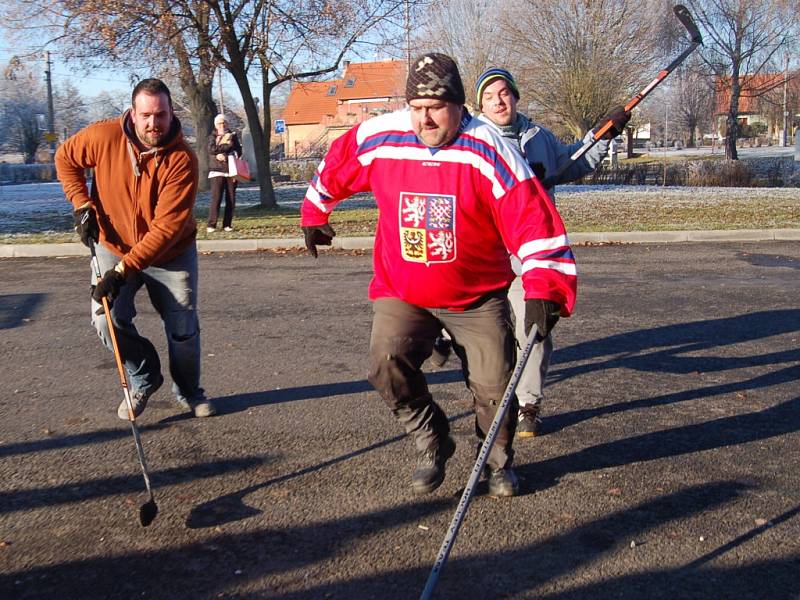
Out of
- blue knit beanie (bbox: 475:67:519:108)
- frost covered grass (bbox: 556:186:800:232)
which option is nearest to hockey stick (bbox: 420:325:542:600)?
blue knit beanie (bbox: 475:67:519:108)

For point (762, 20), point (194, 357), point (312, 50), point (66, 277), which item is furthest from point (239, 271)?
point (762, 20)

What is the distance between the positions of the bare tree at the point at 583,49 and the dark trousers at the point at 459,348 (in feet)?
118

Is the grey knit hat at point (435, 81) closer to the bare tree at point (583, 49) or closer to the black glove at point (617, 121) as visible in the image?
the black glove at point (617, 121)

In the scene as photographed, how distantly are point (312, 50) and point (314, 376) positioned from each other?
44.9 feet

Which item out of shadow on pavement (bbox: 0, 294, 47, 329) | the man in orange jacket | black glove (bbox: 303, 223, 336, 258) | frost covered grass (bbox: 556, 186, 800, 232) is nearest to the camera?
black glove (bbox: 303, 223, 336, 258)

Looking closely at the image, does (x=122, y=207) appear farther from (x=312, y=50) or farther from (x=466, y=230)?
(x=312, y=50)

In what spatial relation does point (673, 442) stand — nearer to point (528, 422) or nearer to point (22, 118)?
point (528, 422)

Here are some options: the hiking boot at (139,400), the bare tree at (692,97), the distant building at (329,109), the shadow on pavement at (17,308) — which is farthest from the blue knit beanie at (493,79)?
the distant building at (329,109)

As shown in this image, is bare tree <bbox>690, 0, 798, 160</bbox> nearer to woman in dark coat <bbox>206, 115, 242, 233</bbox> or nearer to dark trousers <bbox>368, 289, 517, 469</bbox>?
woman in dark coat <bbox>206, 115, 242, 233</bbox>

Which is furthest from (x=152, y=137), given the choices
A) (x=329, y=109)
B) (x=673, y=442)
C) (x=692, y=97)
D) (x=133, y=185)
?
(x=329, y=109)

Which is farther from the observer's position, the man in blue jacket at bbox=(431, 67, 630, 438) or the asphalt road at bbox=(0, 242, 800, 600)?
the man in blue jacket at bbox=(431, 67, 630, 438)

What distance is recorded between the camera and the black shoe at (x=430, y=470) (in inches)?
158

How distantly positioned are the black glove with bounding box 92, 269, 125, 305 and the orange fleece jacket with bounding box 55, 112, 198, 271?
79 mm

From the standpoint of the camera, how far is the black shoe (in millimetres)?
4023
